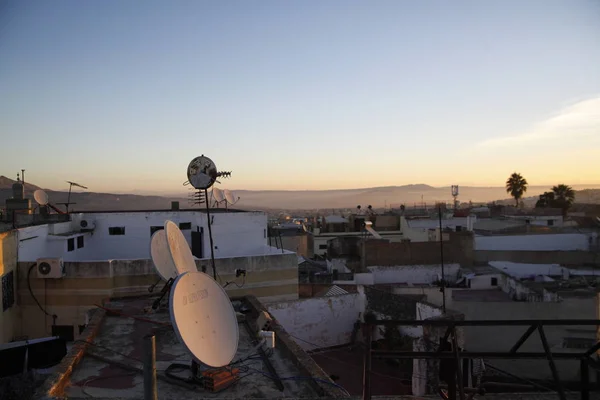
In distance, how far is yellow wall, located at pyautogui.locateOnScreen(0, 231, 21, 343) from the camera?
12.6m

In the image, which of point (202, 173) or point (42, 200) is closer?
point (202, 173)

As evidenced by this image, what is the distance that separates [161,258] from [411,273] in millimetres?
16109

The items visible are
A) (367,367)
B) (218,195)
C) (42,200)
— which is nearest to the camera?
(367,367)

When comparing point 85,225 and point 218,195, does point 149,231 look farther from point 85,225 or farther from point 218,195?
point 218,195

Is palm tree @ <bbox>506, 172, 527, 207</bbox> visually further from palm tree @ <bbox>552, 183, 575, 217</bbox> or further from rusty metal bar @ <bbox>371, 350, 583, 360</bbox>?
rusty metal bar @ <bbox>371, 350, 583, 360</bbox>

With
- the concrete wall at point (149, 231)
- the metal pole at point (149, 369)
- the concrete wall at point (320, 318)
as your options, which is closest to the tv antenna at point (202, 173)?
the concrete wall at point (320, 318)

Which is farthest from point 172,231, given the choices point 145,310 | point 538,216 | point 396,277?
point 538,216

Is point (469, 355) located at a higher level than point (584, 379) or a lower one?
higher

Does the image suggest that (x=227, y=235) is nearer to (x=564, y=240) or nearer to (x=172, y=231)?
(x=172, y=231)

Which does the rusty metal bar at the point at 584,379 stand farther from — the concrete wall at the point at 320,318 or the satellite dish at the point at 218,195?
the satellite dish at the point at 218,195

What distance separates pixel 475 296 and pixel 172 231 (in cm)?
1455

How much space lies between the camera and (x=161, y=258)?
991 centimetres

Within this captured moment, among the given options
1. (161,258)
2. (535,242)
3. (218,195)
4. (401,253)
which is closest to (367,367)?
(161,258)

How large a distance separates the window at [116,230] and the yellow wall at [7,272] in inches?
199
